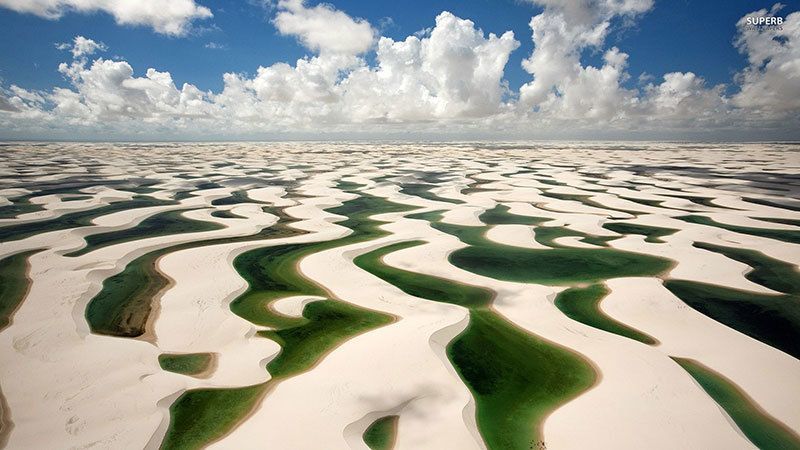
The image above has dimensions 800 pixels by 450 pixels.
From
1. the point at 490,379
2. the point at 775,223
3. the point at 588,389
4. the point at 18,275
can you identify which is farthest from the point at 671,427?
the point at 775,223

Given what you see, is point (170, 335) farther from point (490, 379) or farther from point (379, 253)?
point (379, 253)

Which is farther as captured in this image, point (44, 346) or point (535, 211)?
point (535, 211)

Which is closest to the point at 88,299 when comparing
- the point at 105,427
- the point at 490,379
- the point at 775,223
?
the point at 105,427

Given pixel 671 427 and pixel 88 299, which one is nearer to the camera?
pixel 671 427

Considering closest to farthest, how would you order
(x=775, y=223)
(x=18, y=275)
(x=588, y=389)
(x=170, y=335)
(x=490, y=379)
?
(x=588, y=389)
(x=490, y=379)
(x=170, y=335)
(x=18, y=275)
(x=775, y=223)

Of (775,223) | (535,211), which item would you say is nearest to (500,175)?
(535,211)

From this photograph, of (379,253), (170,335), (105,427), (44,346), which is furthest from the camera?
(379,253)

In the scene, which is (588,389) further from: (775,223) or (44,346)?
(775,223)

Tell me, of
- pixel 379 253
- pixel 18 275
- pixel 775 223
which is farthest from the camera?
pixel 775 223

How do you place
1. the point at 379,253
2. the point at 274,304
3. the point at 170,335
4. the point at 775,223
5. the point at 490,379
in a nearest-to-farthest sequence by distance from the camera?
the point at 490,379, the point at 170,335, the point at 274,304, the point at 379,253, the point at 775,223
